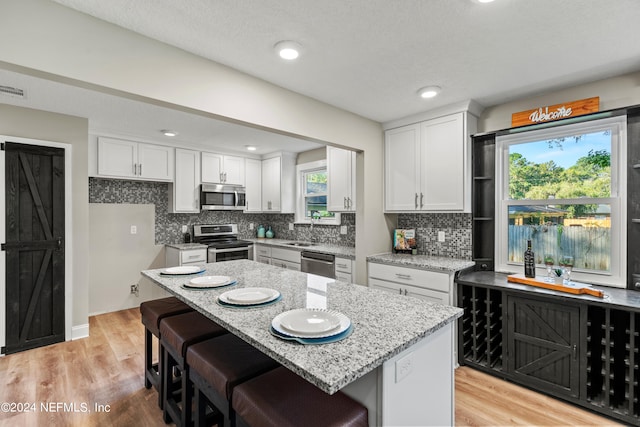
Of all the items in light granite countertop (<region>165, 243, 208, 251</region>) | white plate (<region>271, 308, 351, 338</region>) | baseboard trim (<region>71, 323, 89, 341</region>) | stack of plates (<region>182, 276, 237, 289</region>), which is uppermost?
stack of plates (<region>182, 276, 237, 289</region>)

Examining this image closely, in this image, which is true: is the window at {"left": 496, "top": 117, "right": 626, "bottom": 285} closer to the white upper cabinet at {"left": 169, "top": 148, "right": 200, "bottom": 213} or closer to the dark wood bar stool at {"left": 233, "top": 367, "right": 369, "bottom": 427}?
the dark wood bar stool at {"left": 233, "top": 367, "right": 369, "bottom": 427}

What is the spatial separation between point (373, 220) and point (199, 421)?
2.41 meters

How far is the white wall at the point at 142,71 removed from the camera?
1.47 m

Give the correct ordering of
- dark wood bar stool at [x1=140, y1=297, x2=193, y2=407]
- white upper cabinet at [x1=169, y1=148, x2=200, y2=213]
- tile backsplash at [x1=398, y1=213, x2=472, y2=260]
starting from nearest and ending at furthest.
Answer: dark wood bar stool at [x1=140, y1=297, x2=193, y2=407]
tile backsplash at [x1=398, y1=213, x2=472, y2=260]
white upper cabinet at [x1=169, y1=148, x2=200, y2=213]

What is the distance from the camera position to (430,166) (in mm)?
3141

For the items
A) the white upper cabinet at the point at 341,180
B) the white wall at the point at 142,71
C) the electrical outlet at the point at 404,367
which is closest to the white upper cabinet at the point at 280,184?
the white upper cabinet at the point at 341,180

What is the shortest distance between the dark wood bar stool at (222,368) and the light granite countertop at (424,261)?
1.79 metres

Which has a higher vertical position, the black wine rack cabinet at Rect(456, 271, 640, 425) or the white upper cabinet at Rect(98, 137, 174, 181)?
the white upper cabinet at Rect(98, 137, 174, 181)

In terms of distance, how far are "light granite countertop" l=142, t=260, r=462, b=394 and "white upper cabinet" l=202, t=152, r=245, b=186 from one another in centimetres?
272

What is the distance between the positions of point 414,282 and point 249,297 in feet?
5.89

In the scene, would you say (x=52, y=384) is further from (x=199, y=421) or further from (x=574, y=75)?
(x=574, y=75)

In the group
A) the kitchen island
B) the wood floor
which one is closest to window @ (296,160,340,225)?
the wood floor

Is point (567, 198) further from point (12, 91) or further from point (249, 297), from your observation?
point (12, 91)

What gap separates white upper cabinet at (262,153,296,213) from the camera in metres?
5.02
